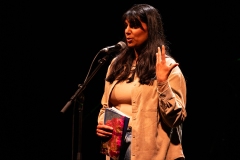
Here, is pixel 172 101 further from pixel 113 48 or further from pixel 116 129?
pixel 113 48

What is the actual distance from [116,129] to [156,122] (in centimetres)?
23

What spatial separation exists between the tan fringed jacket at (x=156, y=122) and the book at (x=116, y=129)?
89 mm

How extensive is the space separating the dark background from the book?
1713 millimetres

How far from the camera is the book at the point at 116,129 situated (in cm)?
209

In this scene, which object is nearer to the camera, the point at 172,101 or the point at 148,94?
the point at 172,101

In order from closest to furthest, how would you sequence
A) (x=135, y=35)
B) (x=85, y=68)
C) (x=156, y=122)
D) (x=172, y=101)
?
(x=172, y=101) → (x=156, y=122) → (x=135, y=35) → (x=85, y=68)

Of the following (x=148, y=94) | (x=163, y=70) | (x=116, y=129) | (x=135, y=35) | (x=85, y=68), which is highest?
(x=135, y=35)

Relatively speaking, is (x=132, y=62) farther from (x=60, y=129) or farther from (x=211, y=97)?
(x=60, y=129)

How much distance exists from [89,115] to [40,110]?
493mm

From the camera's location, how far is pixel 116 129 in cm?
212

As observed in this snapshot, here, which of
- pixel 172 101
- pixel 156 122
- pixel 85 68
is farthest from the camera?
pixel 85 68

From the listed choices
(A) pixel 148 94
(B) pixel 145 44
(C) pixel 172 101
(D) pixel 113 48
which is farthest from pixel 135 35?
(C) pixel 172 101

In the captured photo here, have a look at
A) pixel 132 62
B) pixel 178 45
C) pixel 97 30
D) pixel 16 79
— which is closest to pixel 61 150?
pixel 16 79

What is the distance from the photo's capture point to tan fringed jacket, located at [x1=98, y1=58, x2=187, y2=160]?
6.92 feet
